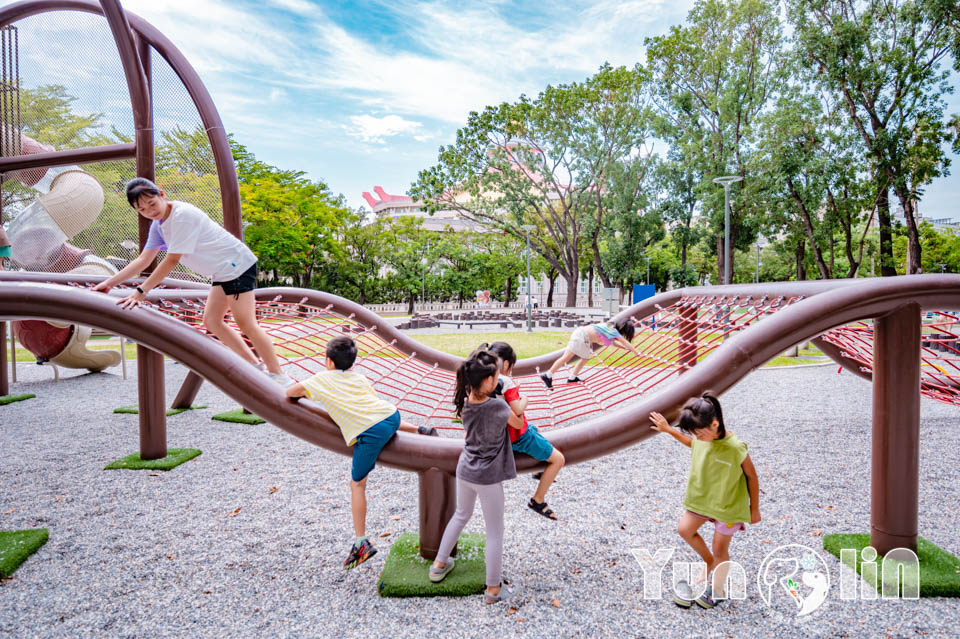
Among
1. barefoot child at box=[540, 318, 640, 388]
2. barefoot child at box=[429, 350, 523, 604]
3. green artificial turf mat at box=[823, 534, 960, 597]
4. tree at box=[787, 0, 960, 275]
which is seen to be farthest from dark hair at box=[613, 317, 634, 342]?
tree at box=[787, 0, 960, 275]

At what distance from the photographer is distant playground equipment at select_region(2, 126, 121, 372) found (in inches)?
287

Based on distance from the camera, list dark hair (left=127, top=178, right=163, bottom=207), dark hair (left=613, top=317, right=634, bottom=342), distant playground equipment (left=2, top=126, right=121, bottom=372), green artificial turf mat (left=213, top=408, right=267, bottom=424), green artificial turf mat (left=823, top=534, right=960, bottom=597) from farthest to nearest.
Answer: distant playground equipment (left=2, top=126, right=121, bottom=372)
green artificial turf mat (left=213, top=408, right=267, bottom=424)
dark hair (left=613, top=317, right=634, bottom=342)
dark hair (left=127, top=178, right=163, bottom=207)
green artificial turf mat (left=823, top=534, right=960, bottom=597)

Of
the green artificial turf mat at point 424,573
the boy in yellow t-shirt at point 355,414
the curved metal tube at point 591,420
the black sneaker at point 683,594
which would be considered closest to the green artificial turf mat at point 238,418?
the curved metal tube at point 591,420

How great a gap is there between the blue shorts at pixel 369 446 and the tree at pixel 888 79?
63.7 ft

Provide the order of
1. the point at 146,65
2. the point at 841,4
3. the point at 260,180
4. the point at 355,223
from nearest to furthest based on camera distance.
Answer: the point at 146,65 → the point at 841,4 → the point at 260,180 → the point at 355,223

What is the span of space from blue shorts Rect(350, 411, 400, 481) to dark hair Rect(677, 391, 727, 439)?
4.68 feet

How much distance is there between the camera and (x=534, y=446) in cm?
273

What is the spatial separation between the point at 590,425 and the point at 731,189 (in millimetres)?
21926

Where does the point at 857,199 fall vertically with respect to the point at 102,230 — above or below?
above

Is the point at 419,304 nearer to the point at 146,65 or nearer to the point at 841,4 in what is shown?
the point at 841,4

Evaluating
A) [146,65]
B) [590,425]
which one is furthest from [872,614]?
[146,65]

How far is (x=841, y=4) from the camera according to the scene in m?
17.3

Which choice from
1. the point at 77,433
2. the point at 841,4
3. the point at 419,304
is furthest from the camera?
the point at 419,304

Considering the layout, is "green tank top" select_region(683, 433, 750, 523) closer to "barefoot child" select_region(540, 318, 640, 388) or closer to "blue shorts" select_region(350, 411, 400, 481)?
"blue shorts" select_region(350, 411, 400, 481)
